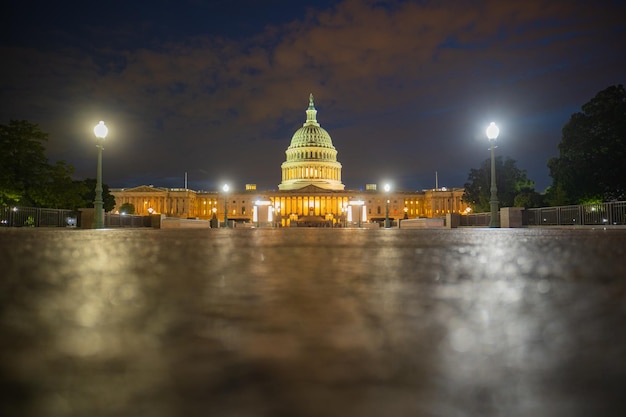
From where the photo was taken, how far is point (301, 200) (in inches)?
4550

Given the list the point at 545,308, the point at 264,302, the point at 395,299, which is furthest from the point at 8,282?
the point at 545,308

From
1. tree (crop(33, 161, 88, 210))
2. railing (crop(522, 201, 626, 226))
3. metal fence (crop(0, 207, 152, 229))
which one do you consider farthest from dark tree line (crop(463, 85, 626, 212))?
tree (crop(33, 161, 88, 210))

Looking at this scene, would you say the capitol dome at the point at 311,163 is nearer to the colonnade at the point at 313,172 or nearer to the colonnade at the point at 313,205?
the colonnade at the point at 313,172

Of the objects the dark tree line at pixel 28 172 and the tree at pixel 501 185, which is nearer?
the dark tree line at pixel 28 172

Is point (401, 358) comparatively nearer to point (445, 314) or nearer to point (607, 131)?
point (445, 314)

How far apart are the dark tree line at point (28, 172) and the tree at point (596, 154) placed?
38.4 meters

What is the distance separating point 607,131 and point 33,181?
4350 cm

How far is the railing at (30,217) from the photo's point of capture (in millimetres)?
23266

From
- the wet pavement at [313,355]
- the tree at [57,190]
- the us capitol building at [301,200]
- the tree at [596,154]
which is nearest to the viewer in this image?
the wet pavement at [313,355]

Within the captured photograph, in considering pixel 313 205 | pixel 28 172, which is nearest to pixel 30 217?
pixel 28 172

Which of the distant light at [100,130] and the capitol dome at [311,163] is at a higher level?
the capitol dome at [311,163]

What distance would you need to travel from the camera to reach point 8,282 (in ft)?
7.02

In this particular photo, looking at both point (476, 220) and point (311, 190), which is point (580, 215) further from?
point (311, 190)

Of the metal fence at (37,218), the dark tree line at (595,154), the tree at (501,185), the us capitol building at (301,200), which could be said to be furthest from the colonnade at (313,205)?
the metal fence at (37,218)
